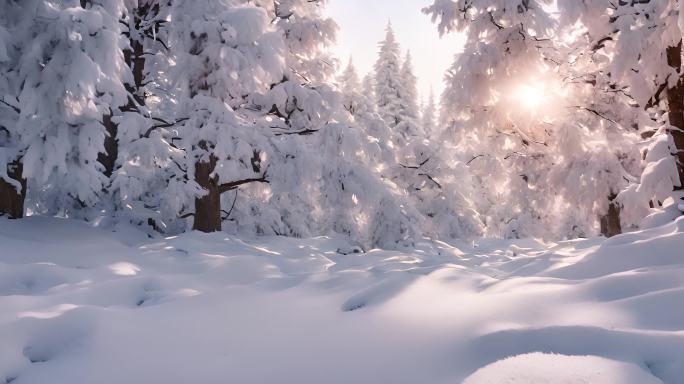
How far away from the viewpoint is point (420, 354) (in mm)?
2391

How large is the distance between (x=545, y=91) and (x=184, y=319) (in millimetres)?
9922

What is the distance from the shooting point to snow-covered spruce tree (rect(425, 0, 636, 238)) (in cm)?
934

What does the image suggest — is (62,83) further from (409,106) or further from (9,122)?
(409,106)

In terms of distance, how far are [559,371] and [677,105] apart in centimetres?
675

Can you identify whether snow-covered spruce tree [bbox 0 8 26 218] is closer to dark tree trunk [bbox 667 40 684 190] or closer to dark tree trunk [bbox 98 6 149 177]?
dark tree trunk [bbox 98 6 149 177]

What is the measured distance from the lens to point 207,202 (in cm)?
898

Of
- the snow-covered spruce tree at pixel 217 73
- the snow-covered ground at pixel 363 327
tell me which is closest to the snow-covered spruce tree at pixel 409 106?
the snow-covered spruce tree at pixel 217 73

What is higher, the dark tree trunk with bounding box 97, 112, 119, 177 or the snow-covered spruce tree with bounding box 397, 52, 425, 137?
the snow-covered spruce tree with bounding box 397, 52, 425, 137

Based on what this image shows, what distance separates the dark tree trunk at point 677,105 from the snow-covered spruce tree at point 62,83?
7.72 meters

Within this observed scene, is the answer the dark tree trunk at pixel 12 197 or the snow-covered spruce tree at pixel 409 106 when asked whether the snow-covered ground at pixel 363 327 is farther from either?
the snow-covered spruce tree at pixel 409 106

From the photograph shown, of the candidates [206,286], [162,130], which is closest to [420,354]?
[206,286]

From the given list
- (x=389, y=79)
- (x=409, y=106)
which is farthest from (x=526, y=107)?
(x=389, y=79)

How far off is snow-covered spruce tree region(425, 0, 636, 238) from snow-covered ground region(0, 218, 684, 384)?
5.79 metres

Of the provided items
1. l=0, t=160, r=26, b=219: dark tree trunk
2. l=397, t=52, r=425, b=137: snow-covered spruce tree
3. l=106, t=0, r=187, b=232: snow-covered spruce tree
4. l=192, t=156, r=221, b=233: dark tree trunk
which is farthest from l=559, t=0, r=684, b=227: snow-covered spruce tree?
l=397, t=52, r=425, b=137: snow-covered spruce tree
